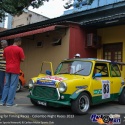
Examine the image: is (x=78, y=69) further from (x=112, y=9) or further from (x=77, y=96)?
(x=112, y=9)

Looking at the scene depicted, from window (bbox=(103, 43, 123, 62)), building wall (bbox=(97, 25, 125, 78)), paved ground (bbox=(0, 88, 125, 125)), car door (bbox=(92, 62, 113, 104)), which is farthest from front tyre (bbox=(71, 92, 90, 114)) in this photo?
window (bbox=(103, 43, 123, 62))

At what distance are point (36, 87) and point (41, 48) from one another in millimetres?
7864

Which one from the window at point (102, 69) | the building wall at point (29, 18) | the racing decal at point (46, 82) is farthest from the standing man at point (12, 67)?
the building wall at point (29, 18)

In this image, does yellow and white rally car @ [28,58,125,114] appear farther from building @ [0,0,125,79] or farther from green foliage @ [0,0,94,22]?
green foliage @ [0,0,94,22]

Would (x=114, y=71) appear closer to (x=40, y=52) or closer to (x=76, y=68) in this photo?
(x=76, y=68)

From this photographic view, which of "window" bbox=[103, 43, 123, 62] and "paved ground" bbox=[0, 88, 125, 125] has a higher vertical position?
"window" bbox=[103, 43, 123, 62]

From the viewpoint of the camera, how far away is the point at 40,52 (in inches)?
Answer: 616

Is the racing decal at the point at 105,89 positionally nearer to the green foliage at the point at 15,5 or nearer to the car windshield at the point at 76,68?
the car windshield at the point at 76,68

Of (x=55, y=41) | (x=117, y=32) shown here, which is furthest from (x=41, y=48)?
(x=117, y=32)

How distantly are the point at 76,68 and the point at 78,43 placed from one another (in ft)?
17.1

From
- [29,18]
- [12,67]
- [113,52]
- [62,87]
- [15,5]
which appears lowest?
[62,87]

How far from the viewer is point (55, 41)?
47.3 ft

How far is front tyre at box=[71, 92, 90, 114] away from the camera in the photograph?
23.7 ft

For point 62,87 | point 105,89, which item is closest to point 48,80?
point 62,87
